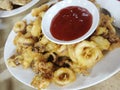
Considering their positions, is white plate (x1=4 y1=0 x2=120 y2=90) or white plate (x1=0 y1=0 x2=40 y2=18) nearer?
white plate (x1=4 y1=0 x2=120 y2=90)

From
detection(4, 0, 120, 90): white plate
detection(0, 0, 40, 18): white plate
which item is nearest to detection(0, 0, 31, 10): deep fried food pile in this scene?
detection(0, 0, 40, 18): white plate

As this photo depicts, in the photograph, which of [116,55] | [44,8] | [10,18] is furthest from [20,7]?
[116,55]

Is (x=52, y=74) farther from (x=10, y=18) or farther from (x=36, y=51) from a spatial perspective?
(x=10, y=18)

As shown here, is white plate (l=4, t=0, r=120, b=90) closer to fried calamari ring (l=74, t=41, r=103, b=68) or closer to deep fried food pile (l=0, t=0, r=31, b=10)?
fried calamari ring (l=74, t=41, r=103, b=68)

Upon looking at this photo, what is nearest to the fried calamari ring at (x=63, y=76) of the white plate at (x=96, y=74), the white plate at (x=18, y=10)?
the white plate at (x=96, y=74)

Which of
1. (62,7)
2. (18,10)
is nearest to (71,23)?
(62,7)
